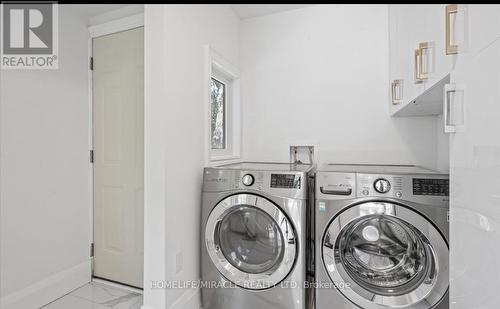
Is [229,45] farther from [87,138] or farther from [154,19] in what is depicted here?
[87,138]

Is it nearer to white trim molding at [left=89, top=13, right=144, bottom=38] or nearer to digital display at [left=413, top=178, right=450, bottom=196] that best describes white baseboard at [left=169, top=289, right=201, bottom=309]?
digital display at [left=413, top=178, right=450, bottom=196]

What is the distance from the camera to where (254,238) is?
172 cm

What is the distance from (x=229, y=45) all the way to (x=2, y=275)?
2487mm

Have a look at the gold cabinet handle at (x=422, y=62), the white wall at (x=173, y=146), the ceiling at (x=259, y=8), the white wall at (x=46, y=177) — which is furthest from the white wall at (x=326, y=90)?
the white wall at (x=46, y=177)

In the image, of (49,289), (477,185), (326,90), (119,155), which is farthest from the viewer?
(326,90)

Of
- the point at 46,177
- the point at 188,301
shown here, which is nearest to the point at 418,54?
the point at 188,301

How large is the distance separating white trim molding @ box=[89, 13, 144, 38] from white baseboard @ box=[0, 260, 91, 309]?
2.07 m

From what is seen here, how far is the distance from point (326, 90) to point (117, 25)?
1966mm

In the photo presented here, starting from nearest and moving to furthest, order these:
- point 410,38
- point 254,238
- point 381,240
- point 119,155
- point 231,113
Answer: point 410,38 → point 381,240 → point 254,238 → point 119,155 → point 231,113

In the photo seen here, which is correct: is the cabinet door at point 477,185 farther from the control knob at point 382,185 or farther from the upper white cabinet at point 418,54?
the control knob at point 382,185

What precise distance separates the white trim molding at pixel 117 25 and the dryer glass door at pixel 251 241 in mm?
1684

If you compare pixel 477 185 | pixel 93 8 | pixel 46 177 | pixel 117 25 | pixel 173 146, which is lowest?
pixel 46 177

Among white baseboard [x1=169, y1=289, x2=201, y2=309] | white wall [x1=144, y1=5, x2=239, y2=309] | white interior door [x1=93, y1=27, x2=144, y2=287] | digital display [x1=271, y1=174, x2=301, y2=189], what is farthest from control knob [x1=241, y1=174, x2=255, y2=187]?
white interior door [x1=93, y1=27, x2=144, y2=287]

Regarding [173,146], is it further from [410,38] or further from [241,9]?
[241,9]
